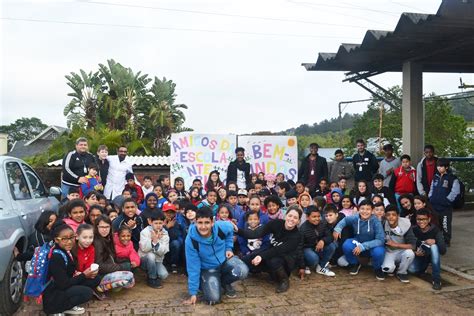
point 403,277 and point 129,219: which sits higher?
point 129,219

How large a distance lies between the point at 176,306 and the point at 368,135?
1465 cm

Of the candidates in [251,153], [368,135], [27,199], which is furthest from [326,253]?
[368,135]

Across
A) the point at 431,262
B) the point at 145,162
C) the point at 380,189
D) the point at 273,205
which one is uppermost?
the point at 145,162

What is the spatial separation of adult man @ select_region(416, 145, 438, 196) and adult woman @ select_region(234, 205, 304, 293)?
308 cm

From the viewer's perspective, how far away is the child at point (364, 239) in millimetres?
5367

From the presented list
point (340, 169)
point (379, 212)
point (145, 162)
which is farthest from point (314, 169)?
point (145, 162)

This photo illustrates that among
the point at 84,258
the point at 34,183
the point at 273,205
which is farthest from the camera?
the point at 273,205

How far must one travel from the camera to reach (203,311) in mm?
4246

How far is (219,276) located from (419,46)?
5387 mm

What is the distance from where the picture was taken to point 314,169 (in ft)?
26.4

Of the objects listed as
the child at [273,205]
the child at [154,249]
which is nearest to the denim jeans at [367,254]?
the child at [273,205]

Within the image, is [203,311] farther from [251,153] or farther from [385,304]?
[251,153]

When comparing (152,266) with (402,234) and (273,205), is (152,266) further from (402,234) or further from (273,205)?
(402,234)

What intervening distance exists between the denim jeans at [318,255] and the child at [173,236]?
5.29ft
